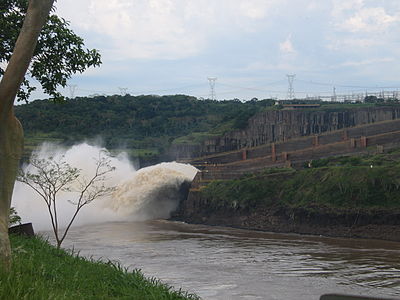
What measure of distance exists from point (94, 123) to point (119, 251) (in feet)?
265

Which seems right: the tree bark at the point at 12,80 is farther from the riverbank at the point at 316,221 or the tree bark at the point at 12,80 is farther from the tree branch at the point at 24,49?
the riverbank at the point at 316,221

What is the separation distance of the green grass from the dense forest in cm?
7246

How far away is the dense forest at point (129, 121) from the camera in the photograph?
328 ft

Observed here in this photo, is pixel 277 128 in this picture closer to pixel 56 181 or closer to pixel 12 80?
pixel 56 181

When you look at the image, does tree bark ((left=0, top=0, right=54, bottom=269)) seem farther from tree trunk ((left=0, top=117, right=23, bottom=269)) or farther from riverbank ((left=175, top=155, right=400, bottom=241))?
riverbank ((left=175, top=155, right=400, bottom=241))

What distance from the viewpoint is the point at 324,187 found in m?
45.5

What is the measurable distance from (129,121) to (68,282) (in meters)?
110

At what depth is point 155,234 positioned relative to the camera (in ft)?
147

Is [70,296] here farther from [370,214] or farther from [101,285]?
[370,214]

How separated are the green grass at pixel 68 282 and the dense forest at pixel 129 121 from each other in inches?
2853

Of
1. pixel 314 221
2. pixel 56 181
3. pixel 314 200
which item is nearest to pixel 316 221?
pixel 314 221

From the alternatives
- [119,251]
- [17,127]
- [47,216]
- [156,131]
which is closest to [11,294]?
[17,127]

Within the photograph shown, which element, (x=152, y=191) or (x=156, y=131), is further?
(x=156, y=131)

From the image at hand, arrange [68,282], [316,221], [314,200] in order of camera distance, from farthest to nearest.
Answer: [314,200]
[316,221]
[68,282]
